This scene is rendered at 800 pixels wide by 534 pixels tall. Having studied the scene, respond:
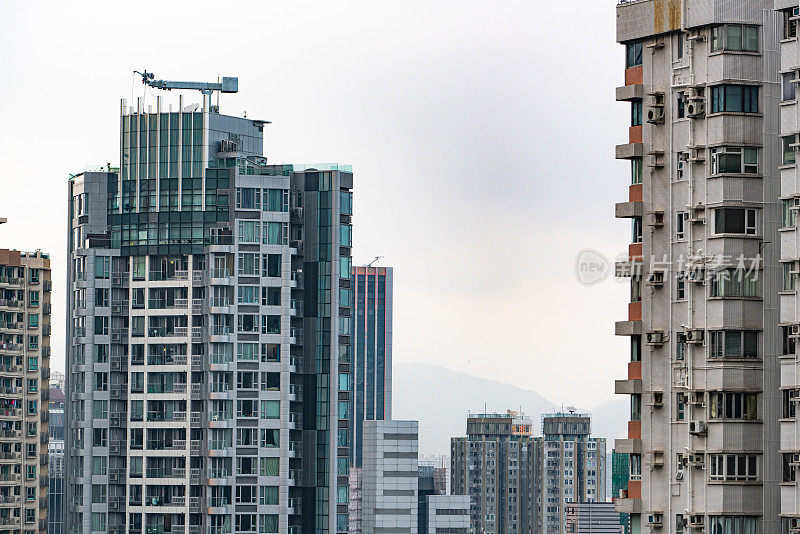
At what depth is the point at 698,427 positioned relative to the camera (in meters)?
72.9

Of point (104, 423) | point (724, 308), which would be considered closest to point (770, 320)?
point (724, 308)

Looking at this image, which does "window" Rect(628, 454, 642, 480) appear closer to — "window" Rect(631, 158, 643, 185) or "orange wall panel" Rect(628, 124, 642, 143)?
"window" Rect(631, 158, 643, 185)

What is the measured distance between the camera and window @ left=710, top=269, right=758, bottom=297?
72750mm

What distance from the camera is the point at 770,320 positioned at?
72.4 metres

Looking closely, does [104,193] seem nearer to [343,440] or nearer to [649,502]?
[343,440]

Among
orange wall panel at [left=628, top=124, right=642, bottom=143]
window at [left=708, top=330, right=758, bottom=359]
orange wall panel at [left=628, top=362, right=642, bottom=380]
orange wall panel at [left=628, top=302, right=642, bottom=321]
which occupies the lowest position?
orange wall panel at [left=628, top=362, right=642, bottom=380]

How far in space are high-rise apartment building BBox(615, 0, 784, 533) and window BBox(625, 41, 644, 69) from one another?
1.00m

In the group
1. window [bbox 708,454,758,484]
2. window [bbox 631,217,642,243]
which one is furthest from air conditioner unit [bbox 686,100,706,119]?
window [bbox 708,454,758,484]

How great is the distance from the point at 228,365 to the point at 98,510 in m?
17.3

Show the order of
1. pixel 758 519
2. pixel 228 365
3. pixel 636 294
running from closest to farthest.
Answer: pixel 758 519, pixel 636 294, pixel 228 365

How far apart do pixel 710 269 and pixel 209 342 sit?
78.5 m

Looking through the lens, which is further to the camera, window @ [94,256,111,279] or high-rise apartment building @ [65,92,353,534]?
window @ [94,256,111,279]

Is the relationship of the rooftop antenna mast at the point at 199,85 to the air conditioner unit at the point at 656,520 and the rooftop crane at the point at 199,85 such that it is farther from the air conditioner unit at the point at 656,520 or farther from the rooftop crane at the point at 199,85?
the air conditioner unit at the point at 656,520

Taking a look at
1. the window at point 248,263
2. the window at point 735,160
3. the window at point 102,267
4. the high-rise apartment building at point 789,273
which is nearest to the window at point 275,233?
the window at point 248,263
